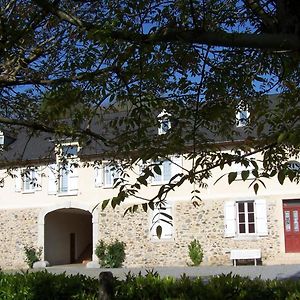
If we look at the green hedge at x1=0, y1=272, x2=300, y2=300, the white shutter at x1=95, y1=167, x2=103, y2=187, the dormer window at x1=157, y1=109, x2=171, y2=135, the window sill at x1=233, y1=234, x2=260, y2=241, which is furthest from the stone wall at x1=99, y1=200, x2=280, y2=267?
the dormer window at x1=157, y1=109, x2=171, y2=135

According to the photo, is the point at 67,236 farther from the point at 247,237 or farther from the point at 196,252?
the point at 247,237

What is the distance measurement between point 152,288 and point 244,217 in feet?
53.0

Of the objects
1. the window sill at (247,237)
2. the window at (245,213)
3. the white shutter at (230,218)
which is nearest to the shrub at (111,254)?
the white shutter at (230,218)

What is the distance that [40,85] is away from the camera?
7.66m

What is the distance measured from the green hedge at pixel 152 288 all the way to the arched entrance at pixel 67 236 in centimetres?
1818

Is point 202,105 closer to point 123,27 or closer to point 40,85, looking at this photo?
point 123,27

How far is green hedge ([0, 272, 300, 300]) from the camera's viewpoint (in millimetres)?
5523

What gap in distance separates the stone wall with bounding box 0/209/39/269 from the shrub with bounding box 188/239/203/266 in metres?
7.50

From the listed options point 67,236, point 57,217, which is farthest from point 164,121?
point 67,236

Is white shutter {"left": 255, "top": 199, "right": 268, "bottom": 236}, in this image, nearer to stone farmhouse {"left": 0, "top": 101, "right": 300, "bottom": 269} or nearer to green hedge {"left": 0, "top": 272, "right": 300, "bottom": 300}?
stone farmhouse {"left": 0, "top": 101, "right": 300, "bottom": 269}

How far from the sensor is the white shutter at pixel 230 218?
69.7ft

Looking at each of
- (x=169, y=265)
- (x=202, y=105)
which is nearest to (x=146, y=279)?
(x=202, y=105)

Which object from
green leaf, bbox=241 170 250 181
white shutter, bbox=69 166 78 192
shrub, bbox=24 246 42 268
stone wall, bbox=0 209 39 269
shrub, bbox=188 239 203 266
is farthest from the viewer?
stone wall, bbox=0 209 39 269

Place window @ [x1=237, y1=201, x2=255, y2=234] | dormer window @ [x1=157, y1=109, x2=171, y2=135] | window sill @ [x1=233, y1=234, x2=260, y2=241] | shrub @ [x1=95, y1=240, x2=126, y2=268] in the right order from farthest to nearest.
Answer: shrub @ [x1=95, y1=240, x2=126, y2=268] < window @ [x1=237, y1=201, x2=255, y2=234] < window sill @ [x1=233, y1=234, x2=260, y2=241] < dormer window @ [x1=157, y1=109, x2=171, y2=135]
